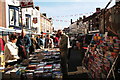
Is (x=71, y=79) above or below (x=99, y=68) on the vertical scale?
below

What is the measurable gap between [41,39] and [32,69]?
6424mm

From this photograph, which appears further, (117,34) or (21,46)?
(21,46)

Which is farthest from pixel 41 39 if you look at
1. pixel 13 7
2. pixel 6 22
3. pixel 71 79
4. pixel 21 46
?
pixel 13 7

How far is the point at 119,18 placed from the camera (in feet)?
9.29

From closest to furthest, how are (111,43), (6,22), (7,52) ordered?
(111,43) → (7,52) → (6,22)

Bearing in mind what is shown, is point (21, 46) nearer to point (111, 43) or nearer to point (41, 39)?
point (111, 43)

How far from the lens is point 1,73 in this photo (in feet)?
9.86

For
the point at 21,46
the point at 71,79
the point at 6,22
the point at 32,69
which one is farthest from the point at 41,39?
the point at 6,22

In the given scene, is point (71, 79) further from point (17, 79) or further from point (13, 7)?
point (13, 7)

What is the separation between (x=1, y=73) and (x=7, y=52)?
983 mm

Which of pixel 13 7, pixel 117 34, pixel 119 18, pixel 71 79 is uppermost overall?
pixel 13 7

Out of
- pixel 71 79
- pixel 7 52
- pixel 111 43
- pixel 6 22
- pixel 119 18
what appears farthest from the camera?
pixel 6 22

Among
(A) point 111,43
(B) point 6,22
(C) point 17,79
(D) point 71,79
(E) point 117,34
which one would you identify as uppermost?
(B) point 6,22

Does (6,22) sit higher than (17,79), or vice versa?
(6,22)
